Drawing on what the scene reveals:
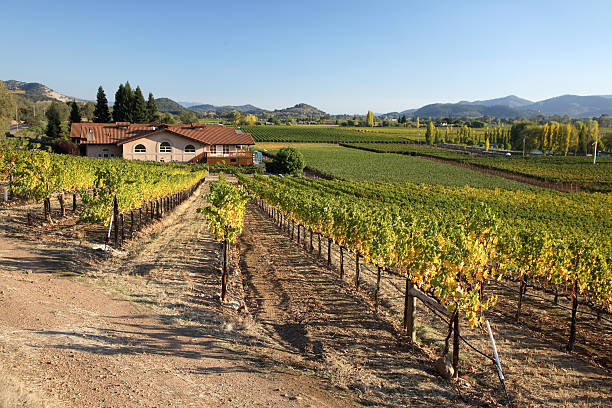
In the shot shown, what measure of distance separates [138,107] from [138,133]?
17.9 meters

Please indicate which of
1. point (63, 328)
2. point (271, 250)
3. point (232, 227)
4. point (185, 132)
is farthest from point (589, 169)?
point (63, 328)

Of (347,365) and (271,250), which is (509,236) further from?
(271,250)

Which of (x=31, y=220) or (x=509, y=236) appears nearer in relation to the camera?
(x=509, y=236)

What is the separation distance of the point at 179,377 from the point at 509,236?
520 inches

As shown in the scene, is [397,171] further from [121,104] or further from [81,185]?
[81,185]

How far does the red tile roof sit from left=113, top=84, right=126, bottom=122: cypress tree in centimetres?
1295

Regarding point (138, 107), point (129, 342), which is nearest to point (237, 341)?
point (129, 342)

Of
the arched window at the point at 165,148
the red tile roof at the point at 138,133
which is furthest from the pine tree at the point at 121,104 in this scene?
the arched window at the point at 165,148

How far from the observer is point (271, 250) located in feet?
72.7

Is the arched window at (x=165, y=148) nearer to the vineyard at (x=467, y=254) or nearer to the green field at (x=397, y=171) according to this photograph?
the green field at (x=397, y=171)

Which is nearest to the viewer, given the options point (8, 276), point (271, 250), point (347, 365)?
point (347, 365)

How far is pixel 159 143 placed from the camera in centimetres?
6862

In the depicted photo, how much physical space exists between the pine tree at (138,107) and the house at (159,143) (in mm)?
12804

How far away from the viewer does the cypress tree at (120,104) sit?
85.2m
